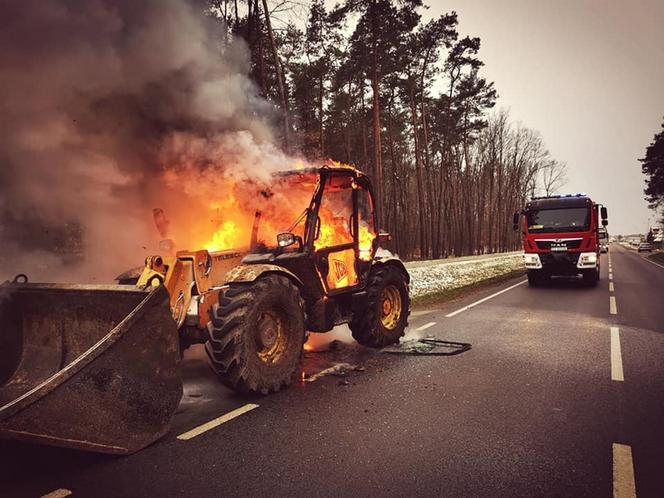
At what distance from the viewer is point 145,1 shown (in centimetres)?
558

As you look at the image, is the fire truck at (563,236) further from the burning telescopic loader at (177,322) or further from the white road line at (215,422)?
the white road line at (215,422)

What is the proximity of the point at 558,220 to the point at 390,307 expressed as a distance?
10.2 metres

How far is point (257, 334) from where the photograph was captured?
457cm

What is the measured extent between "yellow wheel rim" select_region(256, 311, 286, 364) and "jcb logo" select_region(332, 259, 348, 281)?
4.22 feet

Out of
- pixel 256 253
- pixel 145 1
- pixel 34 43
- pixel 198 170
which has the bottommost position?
pixel 256 253

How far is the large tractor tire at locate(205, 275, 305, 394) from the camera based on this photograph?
13.5 ft

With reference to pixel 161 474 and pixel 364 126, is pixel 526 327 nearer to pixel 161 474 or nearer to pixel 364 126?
pixel 161 474

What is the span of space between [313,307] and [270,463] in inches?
100

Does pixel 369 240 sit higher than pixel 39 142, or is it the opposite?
pixel 39 142

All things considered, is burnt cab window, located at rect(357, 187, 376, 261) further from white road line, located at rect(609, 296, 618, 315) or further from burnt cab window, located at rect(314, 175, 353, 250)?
white road line, located at rect(609, 296, 618, 315)

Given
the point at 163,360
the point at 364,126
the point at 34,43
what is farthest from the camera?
the point at 364,126

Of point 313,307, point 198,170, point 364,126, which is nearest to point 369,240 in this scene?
point 313,307

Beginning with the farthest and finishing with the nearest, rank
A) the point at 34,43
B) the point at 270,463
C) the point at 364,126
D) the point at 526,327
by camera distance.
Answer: the point at 364,126
the point at 526,327
the point at 34,43
the point at 270,463

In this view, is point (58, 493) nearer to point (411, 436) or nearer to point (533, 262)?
point (411, 436)
